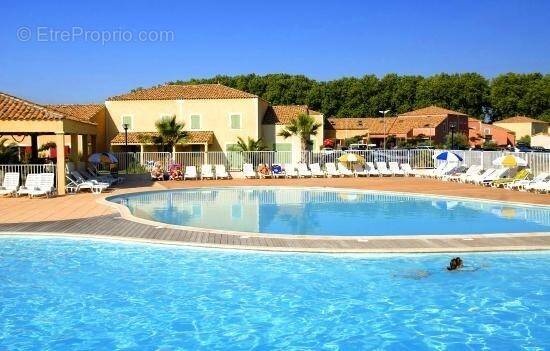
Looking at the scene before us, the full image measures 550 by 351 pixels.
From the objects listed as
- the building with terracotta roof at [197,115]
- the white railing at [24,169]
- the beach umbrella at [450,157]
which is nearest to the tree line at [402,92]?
the building with terracotta roof at [197,115]

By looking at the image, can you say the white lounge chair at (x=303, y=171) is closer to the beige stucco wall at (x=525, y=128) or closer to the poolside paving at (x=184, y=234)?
the poolside paving at (x=184, y=234)

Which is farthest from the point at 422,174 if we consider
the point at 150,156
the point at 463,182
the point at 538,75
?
the point at 538,75

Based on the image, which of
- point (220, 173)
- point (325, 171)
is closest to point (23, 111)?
point (220, 173)

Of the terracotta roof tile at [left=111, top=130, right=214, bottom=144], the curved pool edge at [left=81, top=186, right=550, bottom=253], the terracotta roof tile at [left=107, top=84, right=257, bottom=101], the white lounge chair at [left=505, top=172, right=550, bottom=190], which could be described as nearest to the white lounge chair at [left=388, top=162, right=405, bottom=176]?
the white lounge chair at [left=505, top=172, right=550, bottom=190]

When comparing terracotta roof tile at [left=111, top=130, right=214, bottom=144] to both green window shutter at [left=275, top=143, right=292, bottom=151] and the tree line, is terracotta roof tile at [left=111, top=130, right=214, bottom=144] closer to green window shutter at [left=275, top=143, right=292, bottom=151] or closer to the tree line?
green window shutter at [left=275, top=143, right=292, bottom=151]

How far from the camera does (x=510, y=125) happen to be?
77750mm

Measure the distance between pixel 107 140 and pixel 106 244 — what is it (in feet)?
95.9

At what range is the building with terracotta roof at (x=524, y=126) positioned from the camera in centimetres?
7506

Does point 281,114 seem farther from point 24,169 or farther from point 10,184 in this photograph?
point 10,184

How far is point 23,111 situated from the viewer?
67.1ft

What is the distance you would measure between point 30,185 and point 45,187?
0.59 meters

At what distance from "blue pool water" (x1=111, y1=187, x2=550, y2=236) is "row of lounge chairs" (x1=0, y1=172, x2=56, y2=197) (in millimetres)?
2458

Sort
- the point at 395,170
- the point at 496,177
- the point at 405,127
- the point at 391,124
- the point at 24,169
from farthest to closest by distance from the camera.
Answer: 1. the point at 391,124
2. the point at 405,127
3. the point at 395,170
4. the point at 496,177
5. the point at 24,169

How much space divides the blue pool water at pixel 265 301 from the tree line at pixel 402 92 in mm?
70360
